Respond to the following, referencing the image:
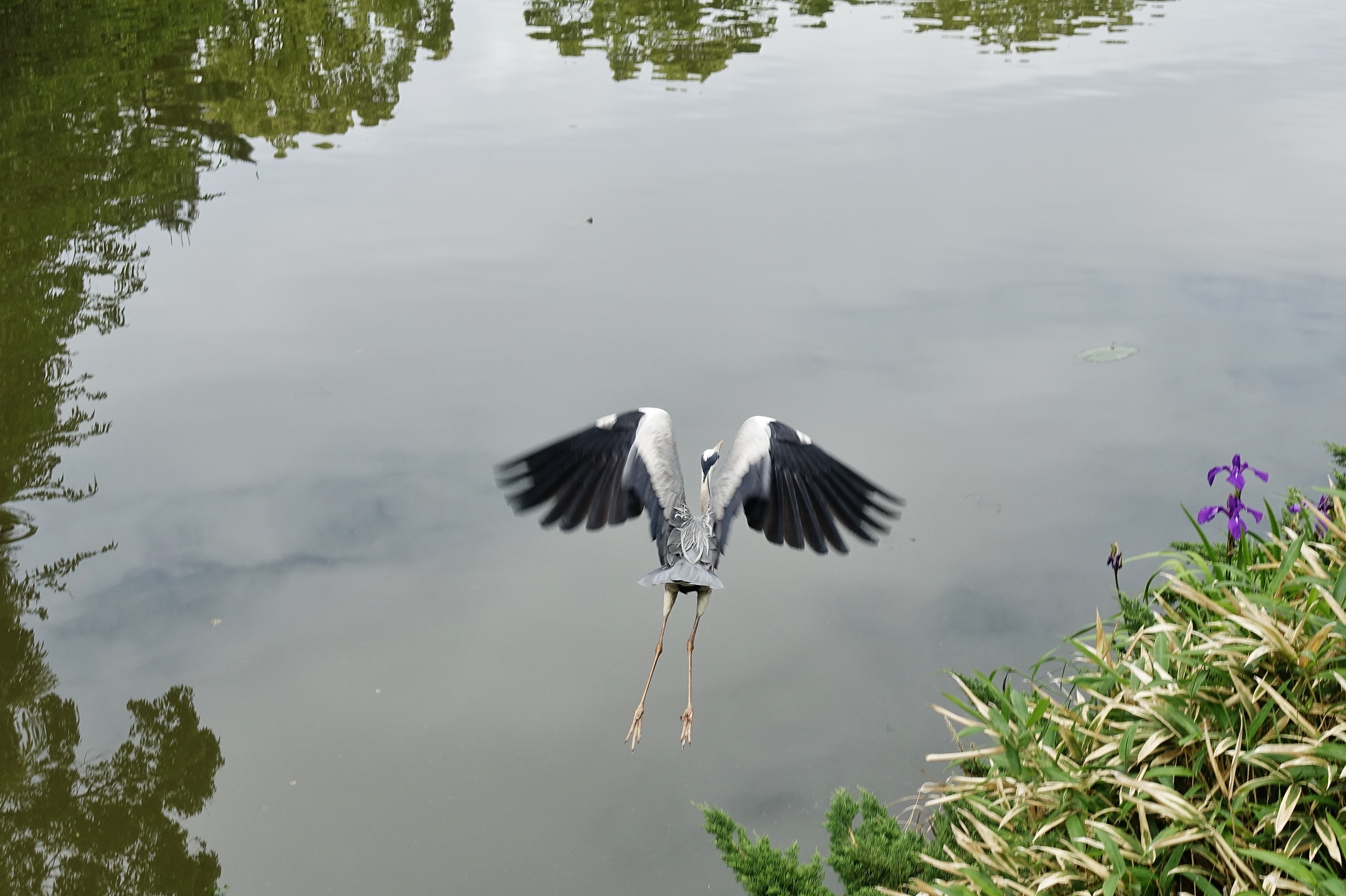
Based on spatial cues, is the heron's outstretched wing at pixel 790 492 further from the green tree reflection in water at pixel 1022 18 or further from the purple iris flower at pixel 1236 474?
the green tree reflection in water at pixel 1022 18

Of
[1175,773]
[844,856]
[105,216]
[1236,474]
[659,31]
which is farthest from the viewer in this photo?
[659,31]

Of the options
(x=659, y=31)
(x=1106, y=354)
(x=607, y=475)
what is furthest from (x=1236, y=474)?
(x=659, y=31)

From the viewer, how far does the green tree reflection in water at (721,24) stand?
14.0m

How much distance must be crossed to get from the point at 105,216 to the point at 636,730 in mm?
6664

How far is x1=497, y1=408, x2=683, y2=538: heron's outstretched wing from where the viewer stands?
4609 millimetres

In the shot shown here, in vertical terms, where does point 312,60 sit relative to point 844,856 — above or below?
above

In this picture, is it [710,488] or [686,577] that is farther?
[710,488]

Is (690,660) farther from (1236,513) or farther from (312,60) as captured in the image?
(312,60)

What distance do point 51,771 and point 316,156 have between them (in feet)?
23.8

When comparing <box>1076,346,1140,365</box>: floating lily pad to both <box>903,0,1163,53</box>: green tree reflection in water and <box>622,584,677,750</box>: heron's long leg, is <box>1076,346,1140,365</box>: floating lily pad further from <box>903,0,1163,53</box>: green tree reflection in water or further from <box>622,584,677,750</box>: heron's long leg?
<box>903,0,1163,53</box>: green tree reflection in water

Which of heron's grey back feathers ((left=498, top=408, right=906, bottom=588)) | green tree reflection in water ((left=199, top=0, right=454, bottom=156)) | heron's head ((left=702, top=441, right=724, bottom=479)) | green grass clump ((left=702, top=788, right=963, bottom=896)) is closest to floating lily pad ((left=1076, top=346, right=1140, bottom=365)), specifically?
heron's grey back feathers ((left=498, top=408, right=906, bottom=588))

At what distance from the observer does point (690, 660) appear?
14.7 ft

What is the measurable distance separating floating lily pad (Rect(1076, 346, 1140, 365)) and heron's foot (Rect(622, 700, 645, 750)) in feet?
13.0

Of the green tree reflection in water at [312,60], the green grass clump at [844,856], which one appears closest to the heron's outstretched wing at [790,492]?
the green grass clump at [844,856]
